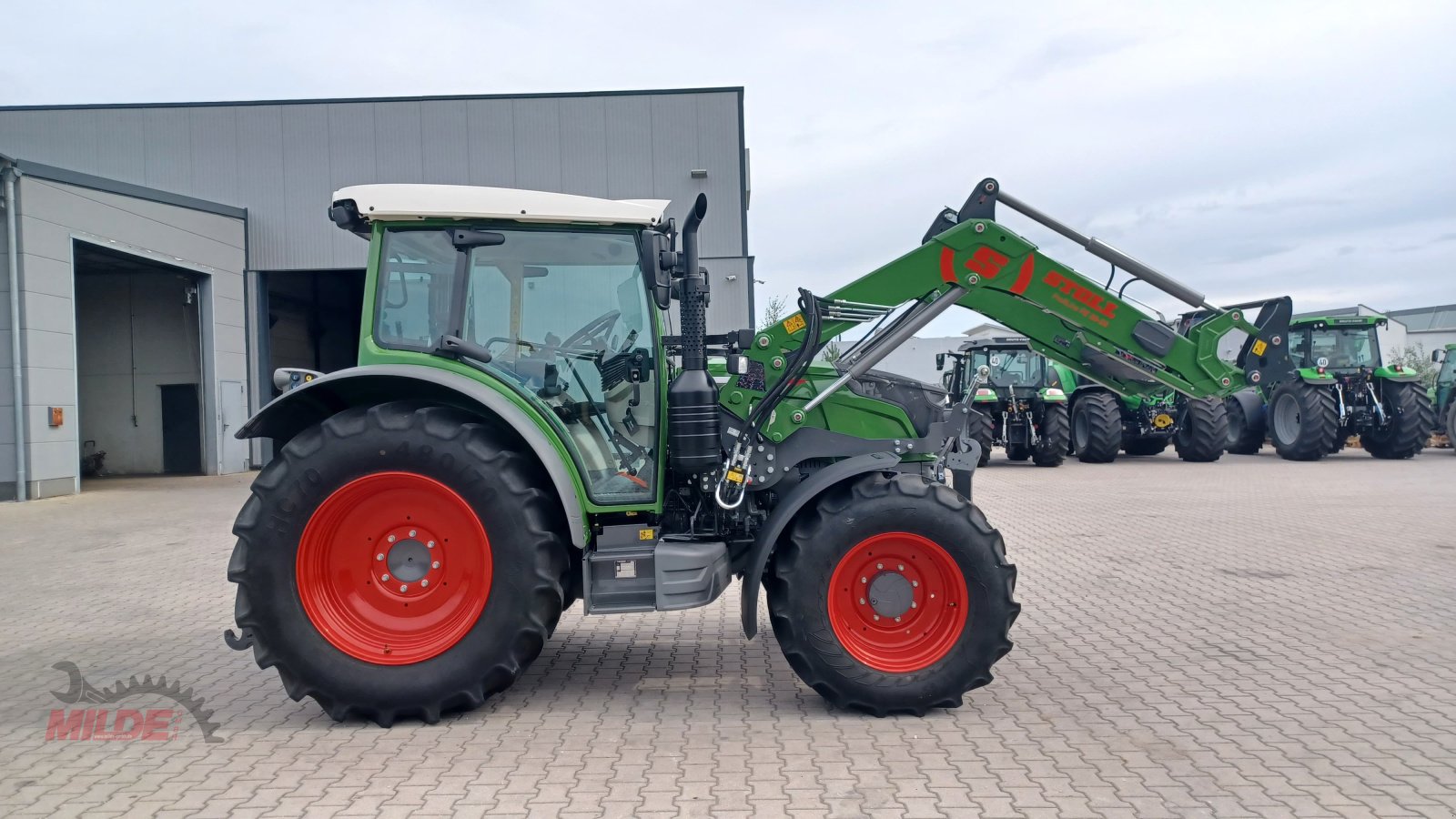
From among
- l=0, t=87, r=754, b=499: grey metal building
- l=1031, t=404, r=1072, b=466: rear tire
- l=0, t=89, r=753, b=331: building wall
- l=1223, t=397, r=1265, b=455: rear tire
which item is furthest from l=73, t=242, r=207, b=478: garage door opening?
l=1223, t=397, r=1265, b=455: rear tire

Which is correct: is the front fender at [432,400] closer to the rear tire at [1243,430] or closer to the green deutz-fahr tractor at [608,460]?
the green deutz-fahr tractor at [608,460]

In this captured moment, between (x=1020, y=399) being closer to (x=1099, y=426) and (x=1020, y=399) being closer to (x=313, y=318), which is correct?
(x=1099, y=426)

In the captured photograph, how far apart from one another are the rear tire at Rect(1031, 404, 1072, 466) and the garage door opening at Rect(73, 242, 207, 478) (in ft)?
55.3

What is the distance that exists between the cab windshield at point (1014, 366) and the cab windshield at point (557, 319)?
50.4ft

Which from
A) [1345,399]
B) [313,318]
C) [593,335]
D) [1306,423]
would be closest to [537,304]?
[593,335]

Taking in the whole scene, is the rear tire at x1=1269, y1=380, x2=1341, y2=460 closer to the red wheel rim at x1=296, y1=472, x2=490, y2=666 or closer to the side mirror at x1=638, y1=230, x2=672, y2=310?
the side mirror at x1=638, y1=230, x2=672, y2=310

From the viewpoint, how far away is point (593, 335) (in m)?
4.70

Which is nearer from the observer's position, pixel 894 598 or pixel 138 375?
pixel 894 598

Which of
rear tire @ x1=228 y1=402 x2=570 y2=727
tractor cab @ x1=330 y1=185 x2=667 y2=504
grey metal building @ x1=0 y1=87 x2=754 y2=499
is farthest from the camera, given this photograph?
grey metal building @ x1=0 y1=87 x2=754 y2=499

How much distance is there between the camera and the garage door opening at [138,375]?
787 inches

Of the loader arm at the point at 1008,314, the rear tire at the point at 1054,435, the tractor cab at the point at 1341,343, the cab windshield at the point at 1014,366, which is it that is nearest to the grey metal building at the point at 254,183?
the cab windshield at the point at 1014,366

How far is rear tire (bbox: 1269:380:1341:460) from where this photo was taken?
58.6ft

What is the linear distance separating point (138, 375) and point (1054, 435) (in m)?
18.7

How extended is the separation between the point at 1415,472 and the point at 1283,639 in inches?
515
